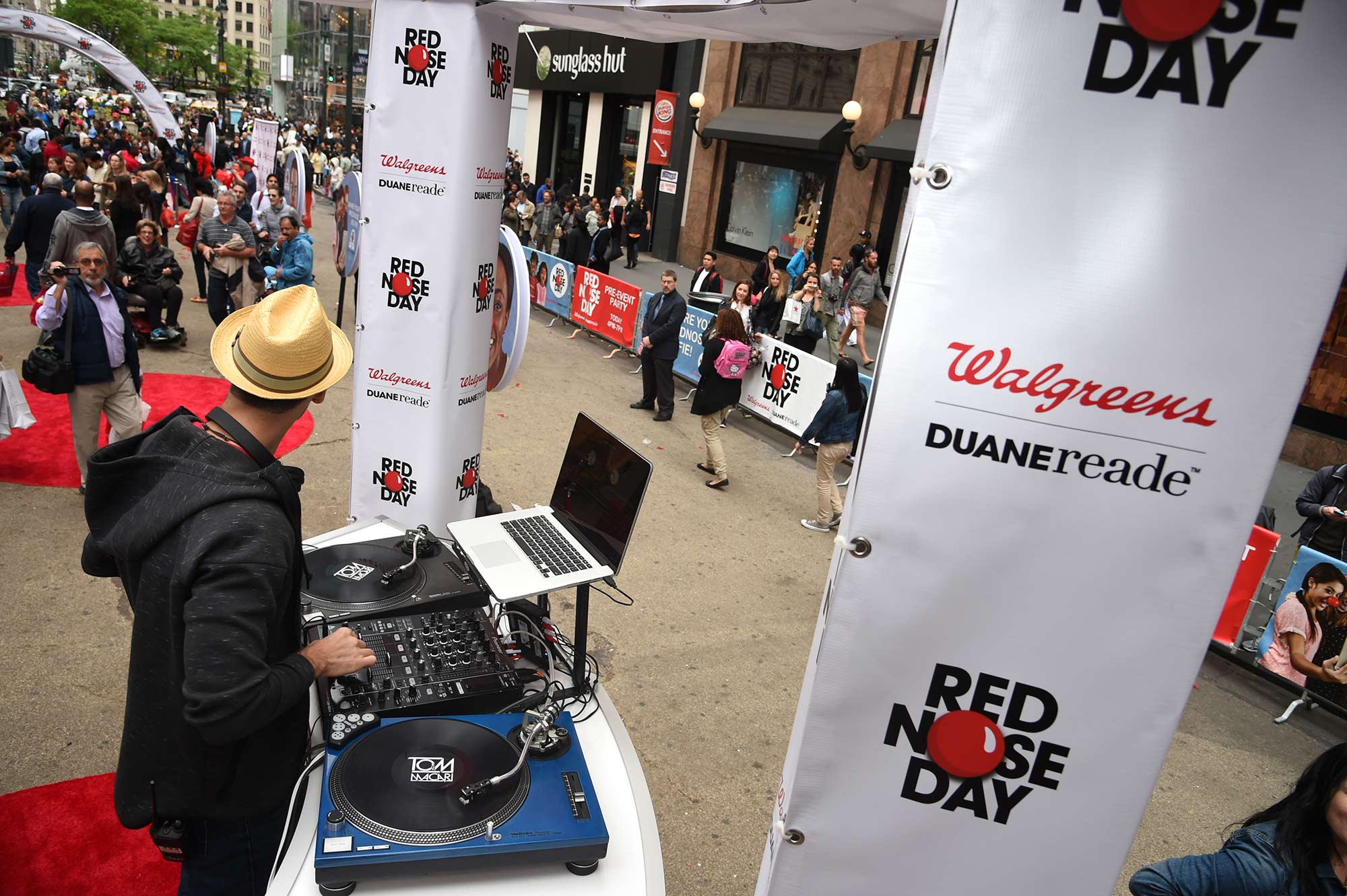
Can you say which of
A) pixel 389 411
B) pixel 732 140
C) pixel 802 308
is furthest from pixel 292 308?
pixel 732 140

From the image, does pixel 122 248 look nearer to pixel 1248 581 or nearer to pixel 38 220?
pixel 38 220

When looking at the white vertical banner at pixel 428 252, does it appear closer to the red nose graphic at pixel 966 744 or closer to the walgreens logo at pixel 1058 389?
the walgreens logo at pixel 1058 389

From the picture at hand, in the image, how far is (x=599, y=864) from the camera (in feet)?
7.67

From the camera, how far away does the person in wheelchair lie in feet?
32.0

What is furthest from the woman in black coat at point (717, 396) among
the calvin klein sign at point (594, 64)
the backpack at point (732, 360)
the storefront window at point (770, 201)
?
the calvin klein sign at point (594, 64)

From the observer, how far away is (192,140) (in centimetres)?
2895

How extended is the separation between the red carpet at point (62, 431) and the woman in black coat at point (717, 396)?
392cm

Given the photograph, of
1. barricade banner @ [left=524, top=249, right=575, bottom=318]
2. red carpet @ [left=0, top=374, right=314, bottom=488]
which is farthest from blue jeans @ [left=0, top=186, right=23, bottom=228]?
barricade banner @ [left=524, top=249, right=575, bottom=318]

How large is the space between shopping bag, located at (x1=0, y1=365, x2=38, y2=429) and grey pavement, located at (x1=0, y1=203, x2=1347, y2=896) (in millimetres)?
640

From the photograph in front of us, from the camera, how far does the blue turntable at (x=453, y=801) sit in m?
2.09

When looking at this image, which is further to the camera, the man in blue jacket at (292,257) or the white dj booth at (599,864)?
the man in blue jacket at (292,257)

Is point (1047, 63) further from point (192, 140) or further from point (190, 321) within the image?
point (192, 140)

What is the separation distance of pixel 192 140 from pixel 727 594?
30266 mm

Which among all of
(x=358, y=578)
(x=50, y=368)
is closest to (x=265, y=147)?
(x=50, y=368)
